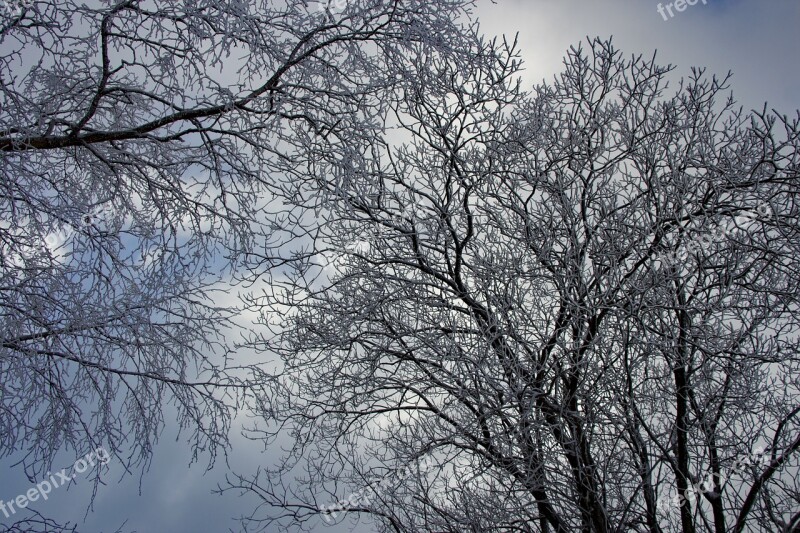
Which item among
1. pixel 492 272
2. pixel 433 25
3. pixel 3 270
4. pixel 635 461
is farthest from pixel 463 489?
pixel 3 270

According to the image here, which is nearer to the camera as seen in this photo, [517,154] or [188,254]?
[188,254]

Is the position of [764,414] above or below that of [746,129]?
below

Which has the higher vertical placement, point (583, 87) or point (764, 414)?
point (583, 87)

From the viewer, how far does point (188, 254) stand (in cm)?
635

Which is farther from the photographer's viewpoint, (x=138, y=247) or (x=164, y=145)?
(x=138, y=247)

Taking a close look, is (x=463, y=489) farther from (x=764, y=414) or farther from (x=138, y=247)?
(x=138, y=247)

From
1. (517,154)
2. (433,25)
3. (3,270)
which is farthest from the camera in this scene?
(517,154)

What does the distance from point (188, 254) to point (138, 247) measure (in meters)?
0.59

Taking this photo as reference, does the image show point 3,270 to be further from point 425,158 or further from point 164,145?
point 425,158

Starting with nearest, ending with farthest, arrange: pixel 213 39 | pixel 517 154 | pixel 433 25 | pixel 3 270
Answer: pixel 213 39
pixel 433 25
pixel 3 270
pixel 517 154

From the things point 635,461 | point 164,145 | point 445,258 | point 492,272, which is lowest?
point 635,461

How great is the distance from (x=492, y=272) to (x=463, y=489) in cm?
232

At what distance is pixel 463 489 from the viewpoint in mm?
6637

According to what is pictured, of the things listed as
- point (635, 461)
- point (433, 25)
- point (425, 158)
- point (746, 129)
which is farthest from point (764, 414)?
point (433, 25)
